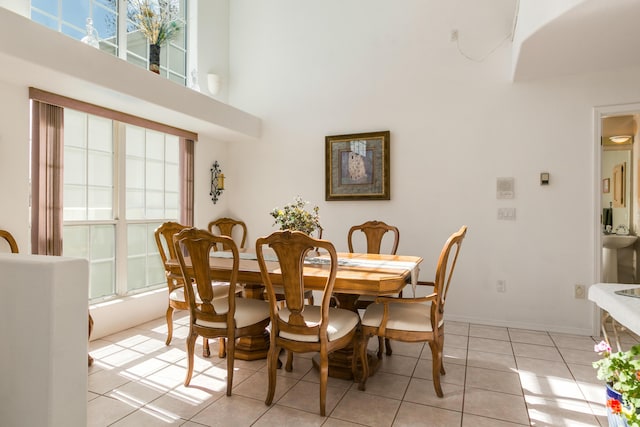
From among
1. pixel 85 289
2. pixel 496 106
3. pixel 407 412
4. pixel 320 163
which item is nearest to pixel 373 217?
pixel 320 163

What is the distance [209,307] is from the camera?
2.38 meters

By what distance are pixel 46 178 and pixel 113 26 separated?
5.94 feet

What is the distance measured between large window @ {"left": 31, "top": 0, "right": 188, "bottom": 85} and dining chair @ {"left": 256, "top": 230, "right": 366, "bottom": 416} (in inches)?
114

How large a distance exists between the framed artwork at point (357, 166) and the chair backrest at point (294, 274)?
2.26 meters

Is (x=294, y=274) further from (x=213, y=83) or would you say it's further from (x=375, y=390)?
(x=213, y=83)

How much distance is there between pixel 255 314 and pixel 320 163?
2.48 m

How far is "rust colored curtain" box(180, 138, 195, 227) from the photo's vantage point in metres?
4.37

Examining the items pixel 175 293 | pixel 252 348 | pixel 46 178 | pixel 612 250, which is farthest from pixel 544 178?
pixel 46 178

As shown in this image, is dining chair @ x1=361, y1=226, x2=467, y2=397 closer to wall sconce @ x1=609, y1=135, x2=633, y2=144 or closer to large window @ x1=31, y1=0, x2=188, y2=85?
large window @ x1=31, y1=0, x2=188, y2=85

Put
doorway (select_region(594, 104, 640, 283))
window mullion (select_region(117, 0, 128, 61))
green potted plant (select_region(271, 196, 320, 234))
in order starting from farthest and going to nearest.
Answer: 1. doorway (select_region(594, 104, 640, 283))
2. window mullion (select_region(117, 0, 128, 61))
3. green potted plant (select_region(271, 196, 320, 234))

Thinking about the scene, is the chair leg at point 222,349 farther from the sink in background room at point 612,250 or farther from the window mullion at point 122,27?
the sink in background room at point 612,250

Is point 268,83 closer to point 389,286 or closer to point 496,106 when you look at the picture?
point 496,106

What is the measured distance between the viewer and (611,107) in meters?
3.37

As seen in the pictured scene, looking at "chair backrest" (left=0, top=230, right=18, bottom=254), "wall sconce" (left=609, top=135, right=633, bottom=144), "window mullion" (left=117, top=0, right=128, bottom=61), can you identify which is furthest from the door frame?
"chair backrest" (left=0, top=230, right=18, bottom=254)
